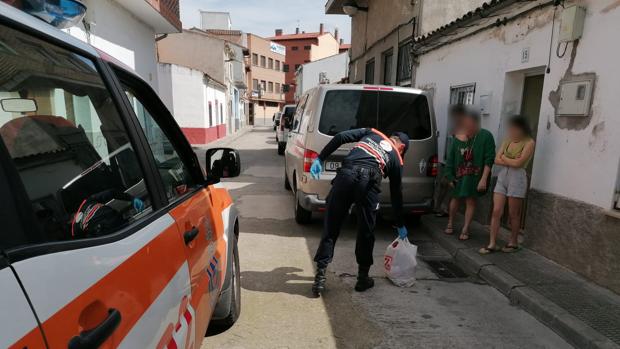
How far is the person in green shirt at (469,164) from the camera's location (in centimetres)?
485

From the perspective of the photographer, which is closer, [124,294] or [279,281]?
[124,294]

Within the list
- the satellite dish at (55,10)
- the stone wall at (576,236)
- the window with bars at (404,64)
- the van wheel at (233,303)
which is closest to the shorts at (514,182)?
the stone wall at (576,236)

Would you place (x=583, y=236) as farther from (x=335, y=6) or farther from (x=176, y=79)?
(x=176, y=79)

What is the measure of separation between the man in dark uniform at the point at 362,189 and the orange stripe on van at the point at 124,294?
207 centimetres

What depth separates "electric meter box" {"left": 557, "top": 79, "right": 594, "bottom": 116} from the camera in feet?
12.7

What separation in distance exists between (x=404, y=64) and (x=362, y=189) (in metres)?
7.20

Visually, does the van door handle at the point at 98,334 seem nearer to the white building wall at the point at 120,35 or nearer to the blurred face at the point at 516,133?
the blurred face at the point at 516,133

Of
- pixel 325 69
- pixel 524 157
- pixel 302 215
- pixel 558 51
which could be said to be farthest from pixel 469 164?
pixel 325 69

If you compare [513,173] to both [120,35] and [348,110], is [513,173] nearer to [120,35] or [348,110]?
[348,110]

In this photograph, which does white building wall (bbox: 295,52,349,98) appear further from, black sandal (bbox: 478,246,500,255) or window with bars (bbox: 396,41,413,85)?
black sandal (bbox: 478,246,500,255)

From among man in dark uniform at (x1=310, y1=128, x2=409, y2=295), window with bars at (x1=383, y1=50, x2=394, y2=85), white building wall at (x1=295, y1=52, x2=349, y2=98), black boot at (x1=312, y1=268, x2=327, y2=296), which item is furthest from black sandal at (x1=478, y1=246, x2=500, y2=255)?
white building wall at (x1=295, y1=52, x2=349, y2=98)

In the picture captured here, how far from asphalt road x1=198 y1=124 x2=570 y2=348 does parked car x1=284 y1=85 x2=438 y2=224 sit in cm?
71

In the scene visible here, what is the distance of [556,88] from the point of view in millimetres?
4344

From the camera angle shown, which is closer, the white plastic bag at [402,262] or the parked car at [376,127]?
the white plastic bag at [402,262]
